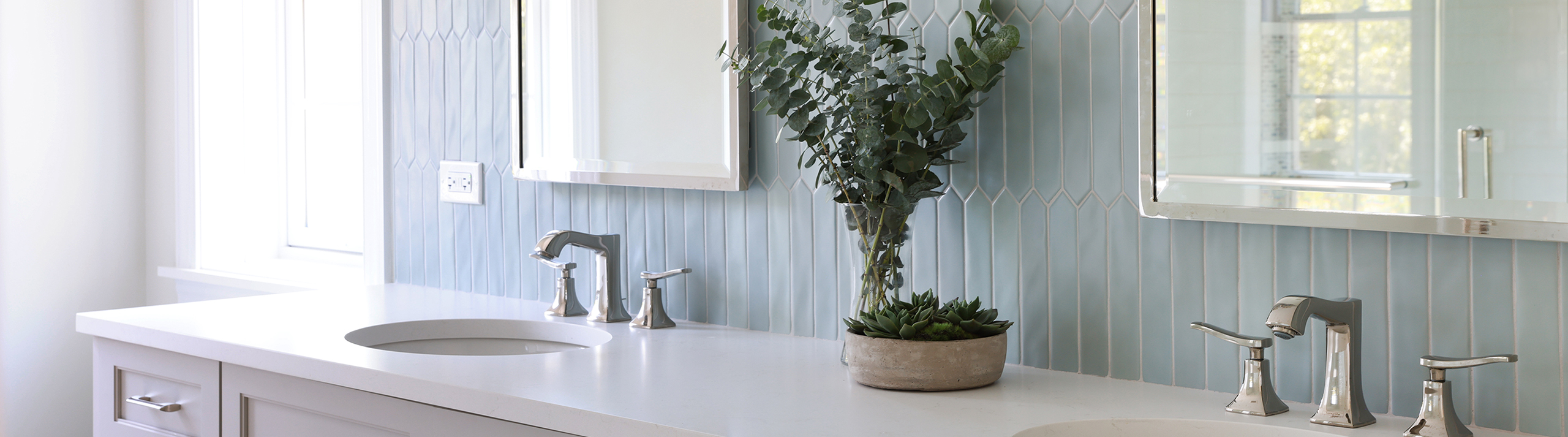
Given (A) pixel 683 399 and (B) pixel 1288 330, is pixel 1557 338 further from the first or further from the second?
(A) pixel 683 399

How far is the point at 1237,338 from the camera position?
109 cm

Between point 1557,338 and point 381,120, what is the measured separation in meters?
1.90

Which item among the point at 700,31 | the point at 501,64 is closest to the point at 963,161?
the point at 700,31

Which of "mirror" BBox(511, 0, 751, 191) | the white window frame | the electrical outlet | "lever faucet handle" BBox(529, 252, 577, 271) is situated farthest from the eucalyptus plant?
the white window frame

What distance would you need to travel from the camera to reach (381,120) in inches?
86.9

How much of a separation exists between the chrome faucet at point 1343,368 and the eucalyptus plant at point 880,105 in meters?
0.42

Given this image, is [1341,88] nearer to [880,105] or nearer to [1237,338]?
[1237,338]

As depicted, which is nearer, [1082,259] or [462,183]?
[1082,259]

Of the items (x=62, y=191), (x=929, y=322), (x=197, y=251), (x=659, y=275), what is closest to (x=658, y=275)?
(x=659, y=275)

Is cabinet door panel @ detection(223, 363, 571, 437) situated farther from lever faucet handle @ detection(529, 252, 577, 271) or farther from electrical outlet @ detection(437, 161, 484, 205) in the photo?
electrical outlet @ detection(437, 161, 484, 205)

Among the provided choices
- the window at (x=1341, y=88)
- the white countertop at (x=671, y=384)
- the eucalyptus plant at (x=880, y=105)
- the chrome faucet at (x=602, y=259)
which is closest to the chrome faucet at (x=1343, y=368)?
the white countertop at (x=671, y=384)

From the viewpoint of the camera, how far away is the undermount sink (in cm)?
173

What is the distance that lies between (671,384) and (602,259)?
515mm

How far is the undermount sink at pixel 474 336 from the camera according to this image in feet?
5.68
